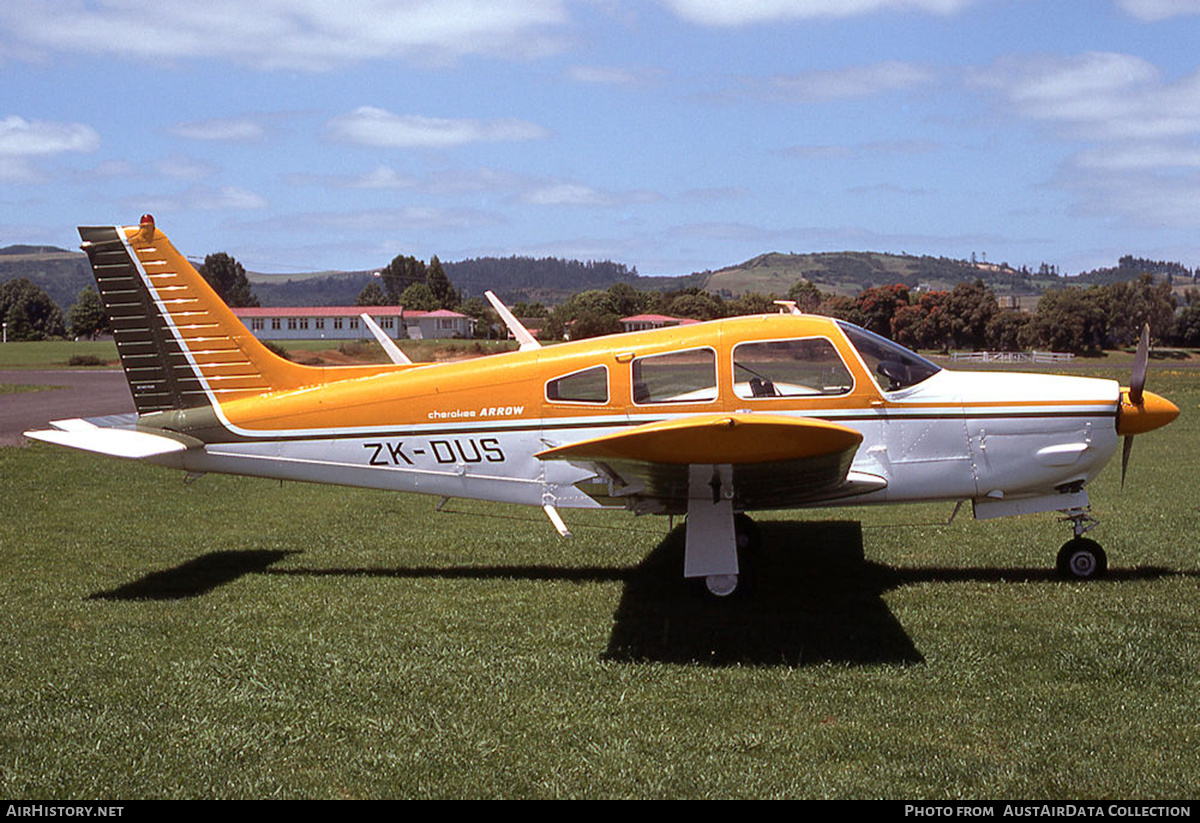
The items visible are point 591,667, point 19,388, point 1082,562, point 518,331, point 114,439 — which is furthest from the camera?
point 19,388

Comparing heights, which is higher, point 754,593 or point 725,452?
point 725,452

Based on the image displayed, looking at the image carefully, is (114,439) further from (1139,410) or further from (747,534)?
(1139,410)

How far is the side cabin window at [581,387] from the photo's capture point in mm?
8234

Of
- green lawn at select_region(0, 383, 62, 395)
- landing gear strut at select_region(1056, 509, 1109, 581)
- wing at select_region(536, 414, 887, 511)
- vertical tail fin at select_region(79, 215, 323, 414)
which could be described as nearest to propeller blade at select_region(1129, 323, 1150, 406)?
landing gear strut at select_region(1056, 509, 1109, 581)

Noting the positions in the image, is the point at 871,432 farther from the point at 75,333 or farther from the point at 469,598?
the point at 75,333

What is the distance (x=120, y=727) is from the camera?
5.38 meters

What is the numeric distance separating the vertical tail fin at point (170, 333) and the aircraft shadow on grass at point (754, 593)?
1.71 meters

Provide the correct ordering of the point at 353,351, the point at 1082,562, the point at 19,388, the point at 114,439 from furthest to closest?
the point at 19,388
the point at 353,351
the point at 114,439
the point at 1082,562

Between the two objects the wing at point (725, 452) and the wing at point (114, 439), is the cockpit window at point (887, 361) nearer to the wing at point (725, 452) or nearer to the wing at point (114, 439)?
the wing at point (725, 452)

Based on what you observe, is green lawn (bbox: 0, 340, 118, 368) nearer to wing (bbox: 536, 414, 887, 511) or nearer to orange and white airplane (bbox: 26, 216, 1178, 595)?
orange and white airplane (bbox: 26, 216, 1178, 595)

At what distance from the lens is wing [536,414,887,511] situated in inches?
234

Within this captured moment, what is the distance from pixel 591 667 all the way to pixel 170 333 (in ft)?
16.8

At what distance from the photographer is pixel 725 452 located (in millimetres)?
6160

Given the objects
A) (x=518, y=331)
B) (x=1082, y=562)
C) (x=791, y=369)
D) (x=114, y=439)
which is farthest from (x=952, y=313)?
(x=114, y=439)
